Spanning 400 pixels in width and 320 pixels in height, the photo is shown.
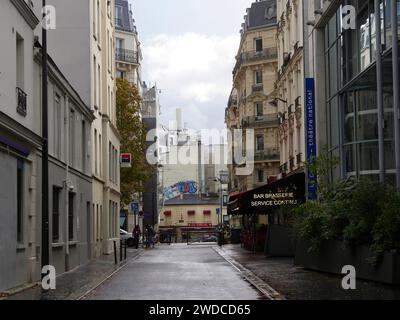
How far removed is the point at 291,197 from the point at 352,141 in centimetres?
556

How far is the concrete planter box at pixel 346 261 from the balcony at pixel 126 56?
58.5m

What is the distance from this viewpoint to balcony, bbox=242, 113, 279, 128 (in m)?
71.0

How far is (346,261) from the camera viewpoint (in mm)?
19016

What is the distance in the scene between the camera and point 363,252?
1791 centimetres

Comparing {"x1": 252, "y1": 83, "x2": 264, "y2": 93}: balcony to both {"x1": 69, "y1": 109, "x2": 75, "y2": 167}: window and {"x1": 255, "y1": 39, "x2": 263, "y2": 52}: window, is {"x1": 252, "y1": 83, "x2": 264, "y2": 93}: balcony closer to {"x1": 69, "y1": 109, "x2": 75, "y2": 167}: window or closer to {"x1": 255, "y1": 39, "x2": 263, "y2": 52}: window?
{"x1": 255, "y1": 39, "x2": 263, "y2": 52}: window

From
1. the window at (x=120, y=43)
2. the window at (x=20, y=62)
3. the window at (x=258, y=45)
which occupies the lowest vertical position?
the window at (x=20, y=62)

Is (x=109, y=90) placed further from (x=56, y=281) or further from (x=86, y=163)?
(x=56, y=281)

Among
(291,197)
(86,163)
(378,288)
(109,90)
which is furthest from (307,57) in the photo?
(378,288)

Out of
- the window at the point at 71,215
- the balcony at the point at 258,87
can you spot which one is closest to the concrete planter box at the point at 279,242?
the window at the point at 71,215

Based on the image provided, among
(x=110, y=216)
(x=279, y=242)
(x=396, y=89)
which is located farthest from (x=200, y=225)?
(x=396, y=89)

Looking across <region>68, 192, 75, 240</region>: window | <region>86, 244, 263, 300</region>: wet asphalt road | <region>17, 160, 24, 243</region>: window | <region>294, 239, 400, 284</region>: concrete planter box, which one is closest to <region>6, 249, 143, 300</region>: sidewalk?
<region>86, 244, 263, 300</region>: wet asphalt road

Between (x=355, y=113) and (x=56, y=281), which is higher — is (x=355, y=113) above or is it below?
above

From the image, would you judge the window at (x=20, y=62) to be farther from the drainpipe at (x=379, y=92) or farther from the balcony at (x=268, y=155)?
the balcony at (x=268, y=155)

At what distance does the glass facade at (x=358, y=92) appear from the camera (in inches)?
901
